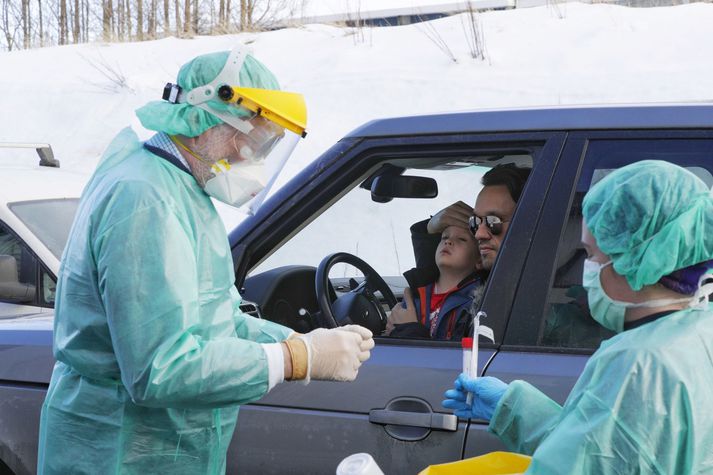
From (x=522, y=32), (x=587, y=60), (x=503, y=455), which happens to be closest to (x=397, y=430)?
(x=503, y=455)

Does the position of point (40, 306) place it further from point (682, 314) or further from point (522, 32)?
point (522, 32)

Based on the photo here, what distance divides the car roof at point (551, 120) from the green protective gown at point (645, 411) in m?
1.00

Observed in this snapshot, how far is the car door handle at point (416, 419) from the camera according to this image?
2.50 meters

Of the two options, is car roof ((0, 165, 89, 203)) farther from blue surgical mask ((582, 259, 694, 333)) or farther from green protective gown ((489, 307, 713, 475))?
green protective gown ((489, 307, 713, 475))

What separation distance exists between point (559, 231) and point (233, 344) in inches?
38.9

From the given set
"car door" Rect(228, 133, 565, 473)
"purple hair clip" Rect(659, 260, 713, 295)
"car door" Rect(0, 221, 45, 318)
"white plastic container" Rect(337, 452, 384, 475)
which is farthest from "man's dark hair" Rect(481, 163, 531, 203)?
"car door" Rect(0, 221, 45, 318)

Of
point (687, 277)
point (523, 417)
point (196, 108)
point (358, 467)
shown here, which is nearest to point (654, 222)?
point (687, 277)

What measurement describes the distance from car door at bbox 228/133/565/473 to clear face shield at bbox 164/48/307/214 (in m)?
0.60

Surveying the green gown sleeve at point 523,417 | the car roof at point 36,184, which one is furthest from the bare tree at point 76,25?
the green gown sleeve at point 523,417

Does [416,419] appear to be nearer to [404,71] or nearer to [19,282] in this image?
[19,282]

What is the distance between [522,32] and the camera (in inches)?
538

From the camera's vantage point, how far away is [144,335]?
2.07 metres

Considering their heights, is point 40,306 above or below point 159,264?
below

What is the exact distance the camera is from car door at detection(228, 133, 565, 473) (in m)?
2.52
